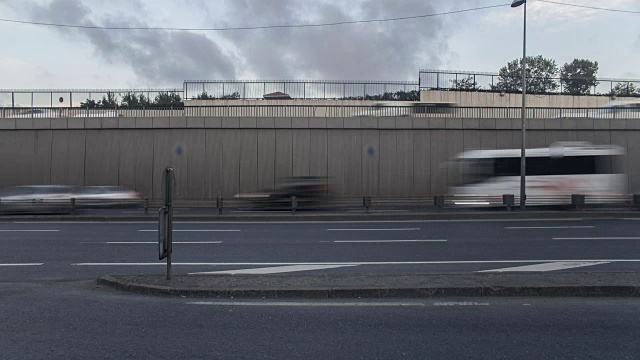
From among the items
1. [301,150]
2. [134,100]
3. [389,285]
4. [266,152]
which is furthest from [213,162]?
[389,285]

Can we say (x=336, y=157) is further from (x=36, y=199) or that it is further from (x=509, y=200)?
(x=36, y=199)

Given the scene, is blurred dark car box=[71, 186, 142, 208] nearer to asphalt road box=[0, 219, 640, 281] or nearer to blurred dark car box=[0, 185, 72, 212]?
blurred dark car box=[0, 185, 72, 212]

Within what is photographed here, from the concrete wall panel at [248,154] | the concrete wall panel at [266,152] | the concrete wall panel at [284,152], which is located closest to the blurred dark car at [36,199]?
the concrete wall panel at [248,154]

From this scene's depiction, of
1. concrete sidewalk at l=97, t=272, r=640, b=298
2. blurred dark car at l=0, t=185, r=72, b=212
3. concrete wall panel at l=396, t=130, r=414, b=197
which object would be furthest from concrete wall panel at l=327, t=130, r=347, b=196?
concrete sidewalk at l=97, t=272, r=640, b=298

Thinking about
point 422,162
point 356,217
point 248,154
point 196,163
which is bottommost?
point 356,217

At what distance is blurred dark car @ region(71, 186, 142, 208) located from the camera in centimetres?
2466

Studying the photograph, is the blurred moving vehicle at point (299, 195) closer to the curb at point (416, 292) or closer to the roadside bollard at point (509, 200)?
the roadside bollard at point (509, 200)

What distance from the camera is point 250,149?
1203 inches

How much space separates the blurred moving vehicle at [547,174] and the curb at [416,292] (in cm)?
1632

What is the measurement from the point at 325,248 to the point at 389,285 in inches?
215

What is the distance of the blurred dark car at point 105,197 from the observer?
24656 millimetres

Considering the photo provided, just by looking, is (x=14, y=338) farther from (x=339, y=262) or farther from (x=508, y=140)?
(x=508, y=140)

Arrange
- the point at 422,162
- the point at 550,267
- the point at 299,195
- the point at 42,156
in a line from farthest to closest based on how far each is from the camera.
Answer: the point at 42,156 < the point at 422,162 < the point at 299,195 < the point at 550,267

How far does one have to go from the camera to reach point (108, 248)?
1302 centimetres
